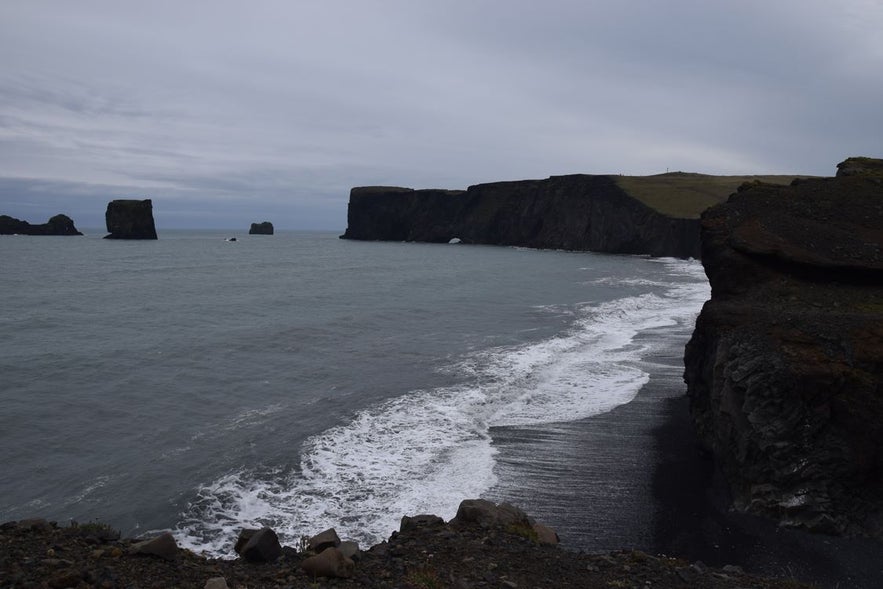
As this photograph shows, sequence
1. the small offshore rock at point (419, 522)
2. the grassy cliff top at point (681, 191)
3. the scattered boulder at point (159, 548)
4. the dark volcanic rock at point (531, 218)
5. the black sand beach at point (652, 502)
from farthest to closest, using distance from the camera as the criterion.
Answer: the dark volcanic rock at point (531, 218) < the grassy cliff top at point (681, 191) < the black sand beach at point (652, 502) < the small offshore rock at point (419, 522) < the scattered boulder at point (159, 548)

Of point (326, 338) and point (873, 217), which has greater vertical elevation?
point (873, 217)

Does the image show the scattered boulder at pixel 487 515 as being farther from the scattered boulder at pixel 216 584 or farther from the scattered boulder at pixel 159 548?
the scattered boulder at pixel 159 548

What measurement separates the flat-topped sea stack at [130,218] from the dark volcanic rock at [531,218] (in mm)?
45987

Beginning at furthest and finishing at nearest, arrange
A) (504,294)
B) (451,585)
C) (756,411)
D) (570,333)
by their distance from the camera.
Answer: (504,294), (570,333), (756,411), (451,585)

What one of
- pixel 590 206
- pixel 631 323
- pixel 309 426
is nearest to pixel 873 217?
pixel 309 426

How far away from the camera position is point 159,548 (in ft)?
23.6

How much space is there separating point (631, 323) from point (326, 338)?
14.7 metres

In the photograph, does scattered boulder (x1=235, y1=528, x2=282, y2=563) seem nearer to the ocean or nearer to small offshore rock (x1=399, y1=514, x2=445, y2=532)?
small offshore rock (x1=399, y1=514, x2=445, y2=532)

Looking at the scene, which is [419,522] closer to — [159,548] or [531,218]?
[159,548]

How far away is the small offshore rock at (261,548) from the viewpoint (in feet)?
25.0

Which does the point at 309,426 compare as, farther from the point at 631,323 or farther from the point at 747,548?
the point at 631,323

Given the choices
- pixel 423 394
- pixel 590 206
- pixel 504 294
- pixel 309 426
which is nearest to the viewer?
pixel 309 426

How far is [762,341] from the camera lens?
11.7 metres

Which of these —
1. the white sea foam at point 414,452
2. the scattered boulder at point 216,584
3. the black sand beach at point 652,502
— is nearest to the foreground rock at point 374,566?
the scattered boulder at point 216,584
